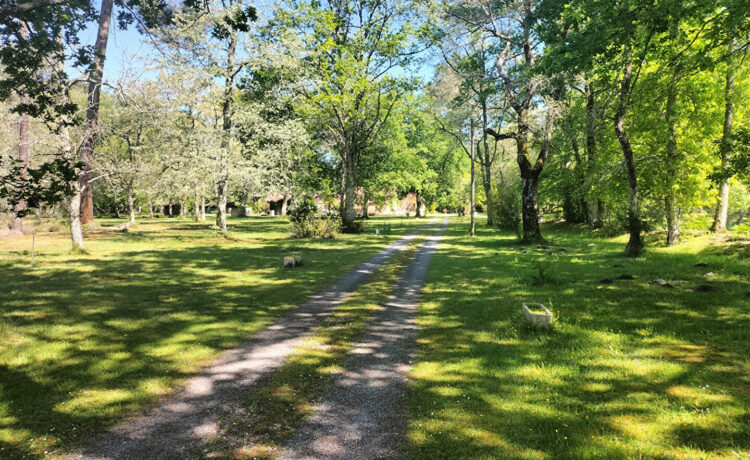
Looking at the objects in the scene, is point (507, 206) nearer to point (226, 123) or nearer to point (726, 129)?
point (726, 129)

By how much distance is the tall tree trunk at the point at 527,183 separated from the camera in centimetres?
1983

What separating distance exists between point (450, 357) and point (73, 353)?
613cm

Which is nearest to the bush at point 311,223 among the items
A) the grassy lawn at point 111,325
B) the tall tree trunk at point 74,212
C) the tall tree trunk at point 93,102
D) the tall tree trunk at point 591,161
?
the grassy lawn at point 111,325

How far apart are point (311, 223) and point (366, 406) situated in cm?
2145

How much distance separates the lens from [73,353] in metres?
6.04

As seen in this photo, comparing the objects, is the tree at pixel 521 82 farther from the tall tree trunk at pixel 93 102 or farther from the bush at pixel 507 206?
the tall tree trunk at pixel 93 102

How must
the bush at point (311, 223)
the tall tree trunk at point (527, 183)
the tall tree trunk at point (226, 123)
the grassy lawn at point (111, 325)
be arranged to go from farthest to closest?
the bush at point (311, 223), the tall tree trunk at point (226, 123), the tall tree trunk at point (527, 183), the grassy lawn at point (111, 325)

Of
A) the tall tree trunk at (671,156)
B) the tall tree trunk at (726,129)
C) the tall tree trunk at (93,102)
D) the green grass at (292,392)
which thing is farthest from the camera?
the tall tree trunk at (671,156)

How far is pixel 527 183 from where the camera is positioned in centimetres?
2050

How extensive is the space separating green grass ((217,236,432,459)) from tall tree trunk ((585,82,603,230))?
15529 millimetres

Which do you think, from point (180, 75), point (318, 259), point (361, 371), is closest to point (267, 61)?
point (180, 75)

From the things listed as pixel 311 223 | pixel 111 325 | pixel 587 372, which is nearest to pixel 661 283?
pixel 587 372

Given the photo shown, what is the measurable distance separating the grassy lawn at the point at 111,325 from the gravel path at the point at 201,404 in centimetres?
31

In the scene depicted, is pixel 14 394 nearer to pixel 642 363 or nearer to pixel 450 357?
pixel 450 357
